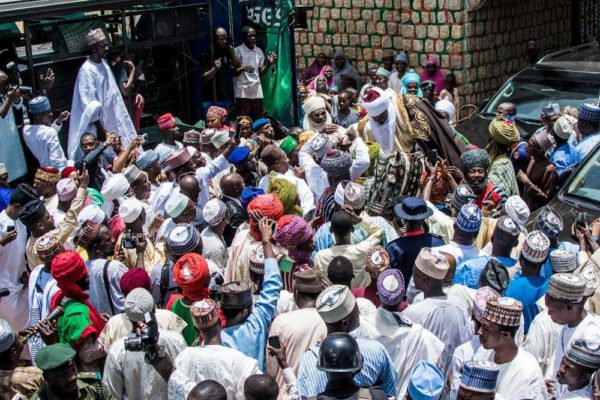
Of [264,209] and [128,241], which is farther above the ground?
[264,209]

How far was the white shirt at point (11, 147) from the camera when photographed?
9312mm

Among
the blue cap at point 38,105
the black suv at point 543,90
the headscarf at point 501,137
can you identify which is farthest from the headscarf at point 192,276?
the black suv at point 543,90

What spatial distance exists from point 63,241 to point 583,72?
263 inches

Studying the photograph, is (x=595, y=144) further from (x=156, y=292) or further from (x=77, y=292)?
(x=77, y=292)

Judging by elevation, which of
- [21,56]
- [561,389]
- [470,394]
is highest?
[21,56]

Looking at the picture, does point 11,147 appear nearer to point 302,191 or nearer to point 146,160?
point 146,160

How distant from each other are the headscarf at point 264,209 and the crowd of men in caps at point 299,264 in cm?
2

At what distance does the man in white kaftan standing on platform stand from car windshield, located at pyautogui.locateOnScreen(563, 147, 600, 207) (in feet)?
15.8

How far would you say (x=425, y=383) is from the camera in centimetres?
461

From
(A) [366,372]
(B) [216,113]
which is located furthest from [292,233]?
(B) [216,113]

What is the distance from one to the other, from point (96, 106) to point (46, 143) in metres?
0.80

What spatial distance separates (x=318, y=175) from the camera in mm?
8461

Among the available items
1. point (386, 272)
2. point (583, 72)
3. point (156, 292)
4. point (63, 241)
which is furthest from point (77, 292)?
point (583, 72)

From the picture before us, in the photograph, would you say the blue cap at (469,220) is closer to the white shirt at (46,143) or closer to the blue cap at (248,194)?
the blue cap at (248,194)
